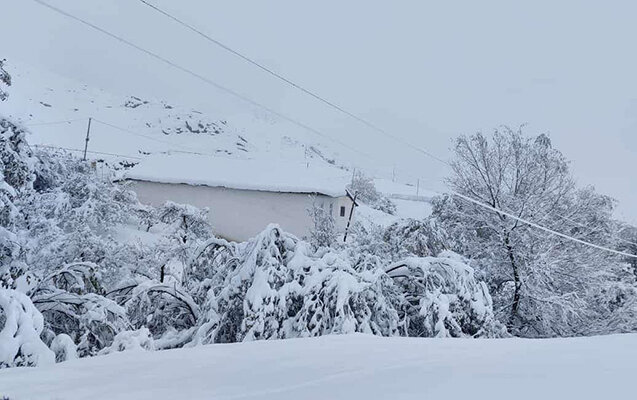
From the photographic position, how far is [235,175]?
30.0 m

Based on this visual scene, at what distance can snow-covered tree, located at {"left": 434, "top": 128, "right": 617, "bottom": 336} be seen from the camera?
13.0 meters

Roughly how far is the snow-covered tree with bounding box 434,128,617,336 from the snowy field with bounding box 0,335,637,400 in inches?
380

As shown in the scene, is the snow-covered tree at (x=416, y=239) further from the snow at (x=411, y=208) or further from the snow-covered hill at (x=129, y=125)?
the snow-covered hill at (x=129, y=125)

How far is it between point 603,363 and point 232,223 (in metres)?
26.1

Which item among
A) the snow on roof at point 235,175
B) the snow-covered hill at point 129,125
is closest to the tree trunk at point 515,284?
the snow on roof at point 235,175

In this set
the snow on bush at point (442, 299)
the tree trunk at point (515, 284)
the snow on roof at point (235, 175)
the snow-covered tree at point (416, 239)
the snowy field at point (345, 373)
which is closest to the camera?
the snowy field at point (345, 373)

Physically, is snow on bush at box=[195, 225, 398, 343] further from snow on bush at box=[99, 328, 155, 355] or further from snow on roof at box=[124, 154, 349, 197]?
snow on roof at box=[124, 154, 349, 197]

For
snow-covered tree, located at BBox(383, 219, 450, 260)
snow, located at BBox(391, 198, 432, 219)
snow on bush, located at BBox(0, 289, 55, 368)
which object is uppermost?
snow, located at BBox(391, 198, 432, 219)

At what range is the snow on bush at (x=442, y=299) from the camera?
23.4ft

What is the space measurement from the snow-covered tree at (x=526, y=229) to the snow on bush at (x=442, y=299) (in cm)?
587

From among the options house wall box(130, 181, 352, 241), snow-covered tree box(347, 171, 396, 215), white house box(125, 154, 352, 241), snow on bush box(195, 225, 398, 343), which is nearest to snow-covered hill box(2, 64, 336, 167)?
snow-covered tree box(347, 171, 396, 215)

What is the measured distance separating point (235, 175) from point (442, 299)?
24.0m

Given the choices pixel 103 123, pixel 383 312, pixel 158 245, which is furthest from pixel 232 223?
pixel 103 123

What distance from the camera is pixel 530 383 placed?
2.53 metres
